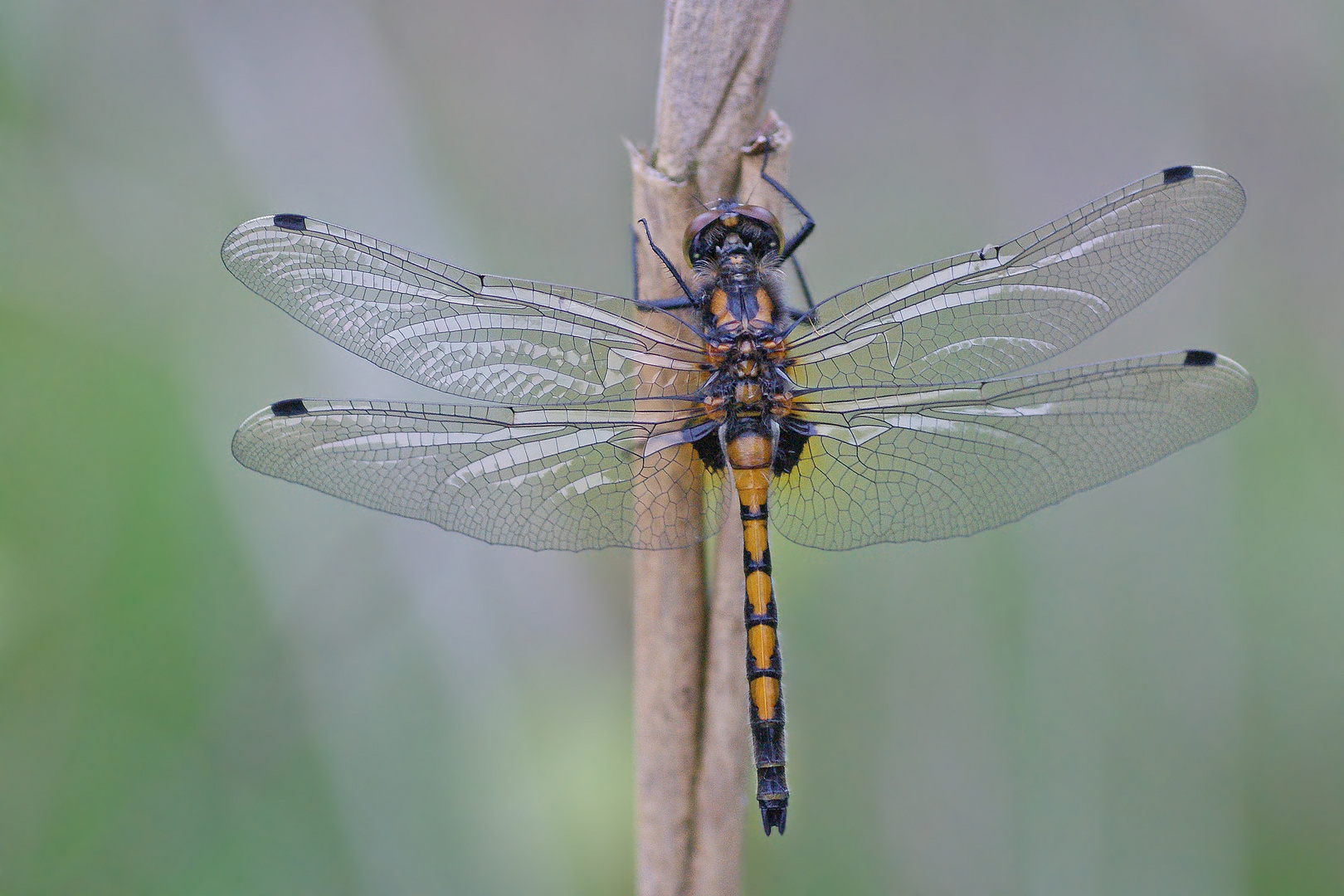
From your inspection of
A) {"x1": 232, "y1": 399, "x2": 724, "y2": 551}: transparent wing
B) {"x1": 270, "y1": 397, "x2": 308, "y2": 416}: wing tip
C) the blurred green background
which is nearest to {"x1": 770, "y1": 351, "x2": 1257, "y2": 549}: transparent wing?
{"x1": 232, "y1": 399, "x2": 724, "y2": 551}: transparent wing

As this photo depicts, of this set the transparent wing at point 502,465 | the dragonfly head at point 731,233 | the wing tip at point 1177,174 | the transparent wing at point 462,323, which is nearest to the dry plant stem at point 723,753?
the dragonfly head at point 731,233

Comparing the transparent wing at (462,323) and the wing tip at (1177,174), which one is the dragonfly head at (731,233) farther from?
the wing tip at (1177,174)

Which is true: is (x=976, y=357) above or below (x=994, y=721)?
above

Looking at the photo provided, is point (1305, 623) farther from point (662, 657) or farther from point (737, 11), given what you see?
point (737, 11)

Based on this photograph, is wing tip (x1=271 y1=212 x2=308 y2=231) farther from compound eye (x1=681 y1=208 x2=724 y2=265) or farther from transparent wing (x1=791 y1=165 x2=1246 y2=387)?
transparent wing (x1=791 y1=165 x2=1246 y2=387)

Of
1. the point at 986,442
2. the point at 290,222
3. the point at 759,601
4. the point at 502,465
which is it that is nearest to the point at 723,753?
the point at 759,601

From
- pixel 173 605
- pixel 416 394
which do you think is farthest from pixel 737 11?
pixel 173 605
